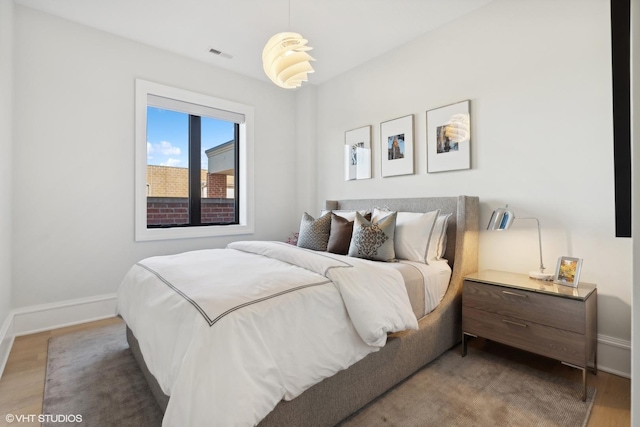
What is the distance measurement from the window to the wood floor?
1.27 metres

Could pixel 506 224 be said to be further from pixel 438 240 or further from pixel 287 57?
pixel 287 57

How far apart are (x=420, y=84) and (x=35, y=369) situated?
12.9ft

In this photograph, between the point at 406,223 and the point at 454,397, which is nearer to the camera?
the point at 454,397

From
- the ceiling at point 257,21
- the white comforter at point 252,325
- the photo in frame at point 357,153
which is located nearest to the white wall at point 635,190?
the white comforter at point 252,325

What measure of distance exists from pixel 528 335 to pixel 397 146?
2067 millimetres

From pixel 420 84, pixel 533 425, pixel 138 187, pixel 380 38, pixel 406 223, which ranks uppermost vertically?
pixel 380 38

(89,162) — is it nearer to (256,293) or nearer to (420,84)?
(256,293)

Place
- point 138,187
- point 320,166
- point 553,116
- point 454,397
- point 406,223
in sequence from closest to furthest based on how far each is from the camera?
point 454,397, point 553,116, point 406,223, point 138,187, point 320,166

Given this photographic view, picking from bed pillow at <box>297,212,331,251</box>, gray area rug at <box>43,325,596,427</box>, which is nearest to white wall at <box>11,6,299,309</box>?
gray area rug at <box>43,325,596,427</box>

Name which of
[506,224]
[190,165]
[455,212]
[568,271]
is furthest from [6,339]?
[568,271]

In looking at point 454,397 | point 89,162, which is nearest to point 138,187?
point 89,162

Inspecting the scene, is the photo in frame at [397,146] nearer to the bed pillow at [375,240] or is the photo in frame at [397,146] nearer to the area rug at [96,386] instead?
the bed pillow at [375,240]

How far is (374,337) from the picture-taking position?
4.72ft

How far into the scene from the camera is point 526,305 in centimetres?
189
